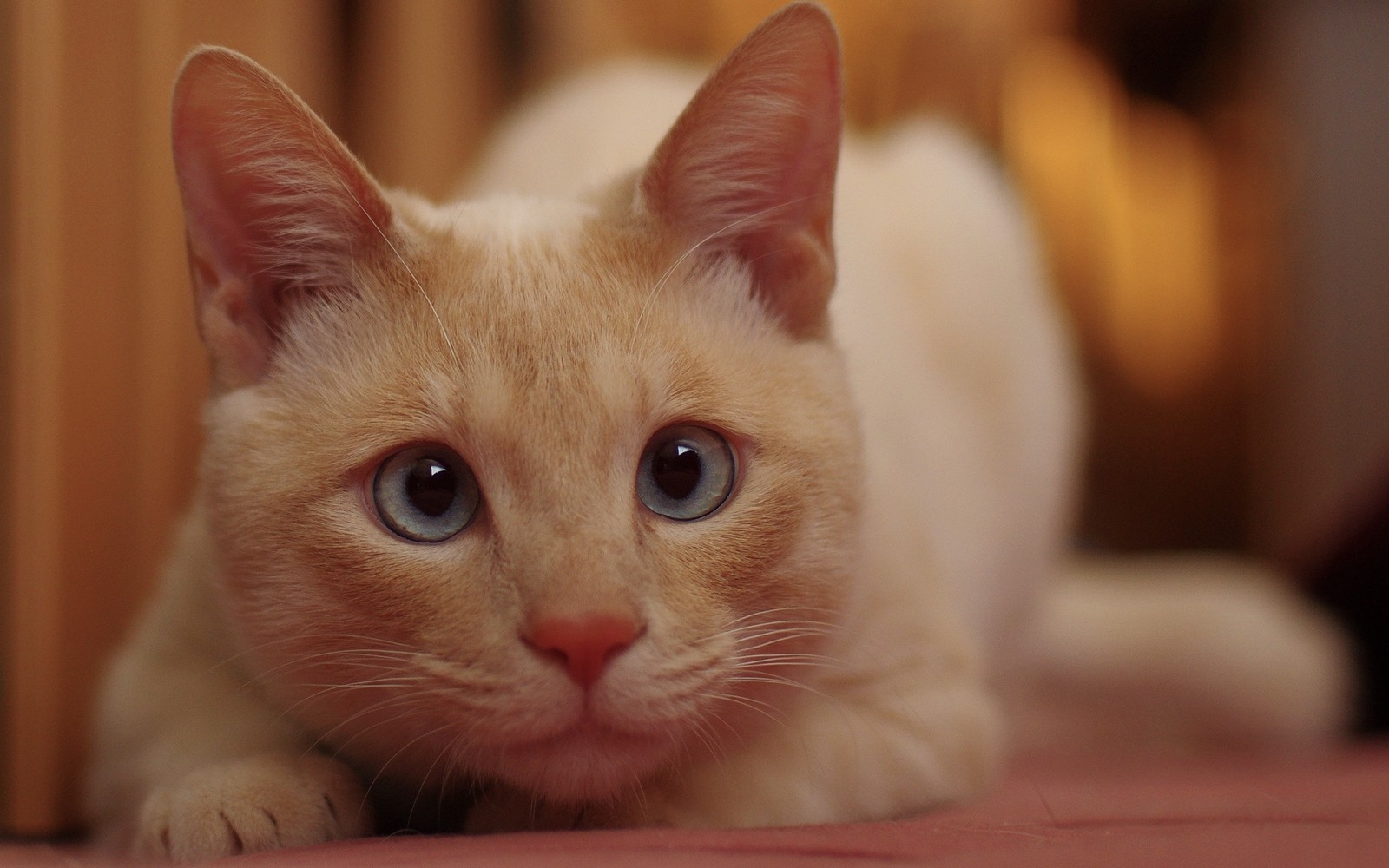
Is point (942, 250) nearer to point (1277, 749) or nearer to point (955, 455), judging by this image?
point (955, 455)

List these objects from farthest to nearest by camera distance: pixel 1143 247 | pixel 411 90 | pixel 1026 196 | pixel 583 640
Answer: pixel 1143 247
pixel 1026 196
pixel 411 90
pixel 583 640

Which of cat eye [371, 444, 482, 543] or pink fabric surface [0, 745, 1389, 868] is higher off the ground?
cat eye [371, 444, 482, 543]

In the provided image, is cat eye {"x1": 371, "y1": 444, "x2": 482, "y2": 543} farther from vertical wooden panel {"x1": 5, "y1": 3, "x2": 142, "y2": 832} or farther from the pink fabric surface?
vertical wooden panel {"x1": 5, "y1": 3, "x2": 142, "y2": 832}

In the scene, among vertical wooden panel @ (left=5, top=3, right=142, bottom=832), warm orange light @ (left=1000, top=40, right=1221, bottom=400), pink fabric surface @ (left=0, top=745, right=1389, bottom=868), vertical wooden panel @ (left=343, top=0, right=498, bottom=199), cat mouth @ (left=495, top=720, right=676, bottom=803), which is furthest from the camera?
warm orange light @ (left=1000, top=40, right=1221, bottom=400)

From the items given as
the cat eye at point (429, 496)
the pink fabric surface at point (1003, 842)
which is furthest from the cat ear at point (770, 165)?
the pink fabric surface at point (1003, 842)

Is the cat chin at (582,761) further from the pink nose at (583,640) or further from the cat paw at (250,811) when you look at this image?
the cat paw at (250,811)

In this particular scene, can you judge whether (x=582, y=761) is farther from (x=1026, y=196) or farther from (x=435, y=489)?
(x=1026, y=196)

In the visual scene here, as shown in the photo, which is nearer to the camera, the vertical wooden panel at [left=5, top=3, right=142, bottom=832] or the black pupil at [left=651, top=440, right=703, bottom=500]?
the black pupil at [left=651, top=440, right=703, bottom=500]

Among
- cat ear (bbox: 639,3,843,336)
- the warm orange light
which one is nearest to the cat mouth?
cat ear (bbox: 639,3,843,336)

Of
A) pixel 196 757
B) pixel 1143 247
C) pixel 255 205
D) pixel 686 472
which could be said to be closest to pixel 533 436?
pixel 686 472
